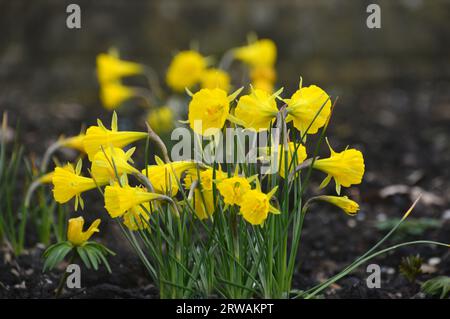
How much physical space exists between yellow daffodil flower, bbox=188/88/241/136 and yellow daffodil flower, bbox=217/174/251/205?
0.60 ft

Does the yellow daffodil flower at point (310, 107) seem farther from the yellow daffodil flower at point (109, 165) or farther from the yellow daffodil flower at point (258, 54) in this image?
the yellow daffodil flower at point (258, 54)

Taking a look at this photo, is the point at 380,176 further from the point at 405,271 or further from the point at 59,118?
the point at 59,118

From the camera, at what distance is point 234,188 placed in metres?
1.94

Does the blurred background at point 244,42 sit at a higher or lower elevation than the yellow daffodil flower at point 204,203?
higher

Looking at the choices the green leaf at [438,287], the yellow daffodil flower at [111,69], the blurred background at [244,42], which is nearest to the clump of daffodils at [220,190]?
the green leaf at [438,287]

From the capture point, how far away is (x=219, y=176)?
80.4 inches

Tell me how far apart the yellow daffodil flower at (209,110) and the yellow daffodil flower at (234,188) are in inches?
7.2

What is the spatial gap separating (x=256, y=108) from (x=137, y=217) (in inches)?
18.0

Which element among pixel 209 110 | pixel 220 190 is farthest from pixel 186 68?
pixel 220 190

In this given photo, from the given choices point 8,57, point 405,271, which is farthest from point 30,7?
point 405,271

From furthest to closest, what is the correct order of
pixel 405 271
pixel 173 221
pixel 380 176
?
pixel 380 176, pixel 405 271, pixel 173 221

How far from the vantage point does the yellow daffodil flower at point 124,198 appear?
2.00 m

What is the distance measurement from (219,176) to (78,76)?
4.34 m

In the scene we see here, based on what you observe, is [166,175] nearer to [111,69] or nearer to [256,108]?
[256,108]
